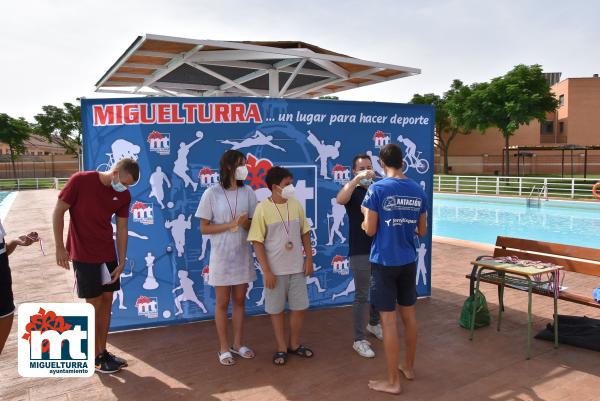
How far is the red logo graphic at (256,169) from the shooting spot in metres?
5.04

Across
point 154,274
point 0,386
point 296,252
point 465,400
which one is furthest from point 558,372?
point 0,386

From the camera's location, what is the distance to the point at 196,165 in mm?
4887

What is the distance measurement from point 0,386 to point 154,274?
1646 mm

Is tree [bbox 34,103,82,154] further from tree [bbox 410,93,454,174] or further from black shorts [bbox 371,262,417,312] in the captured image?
black shorts [bbox 371,262,417,312]

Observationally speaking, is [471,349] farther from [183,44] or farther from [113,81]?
[113,81]

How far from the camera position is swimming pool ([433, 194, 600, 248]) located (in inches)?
548

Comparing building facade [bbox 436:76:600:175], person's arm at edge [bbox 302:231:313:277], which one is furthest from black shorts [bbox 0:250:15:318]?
building facade [bbox 436:76:600:175]

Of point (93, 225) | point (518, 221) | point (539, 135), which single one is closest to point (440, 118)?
point (539, 135)

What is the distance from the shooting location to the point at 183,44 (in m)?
4.69

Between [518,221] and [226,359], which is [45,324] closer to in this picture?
[226,359]

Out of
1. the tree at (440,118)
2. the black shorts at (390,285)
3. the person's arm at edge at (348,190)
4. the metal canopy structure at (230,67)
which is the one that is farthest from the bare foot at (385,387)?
the tree at (440,118)

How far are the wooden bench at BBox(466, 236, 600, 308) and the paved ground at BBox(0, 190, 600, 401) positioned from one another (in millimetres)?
503

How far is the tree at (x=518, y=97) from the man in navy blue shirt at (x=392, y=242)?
27.1 metres

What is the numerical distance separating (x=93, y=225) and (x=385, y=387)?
2.61 meters
